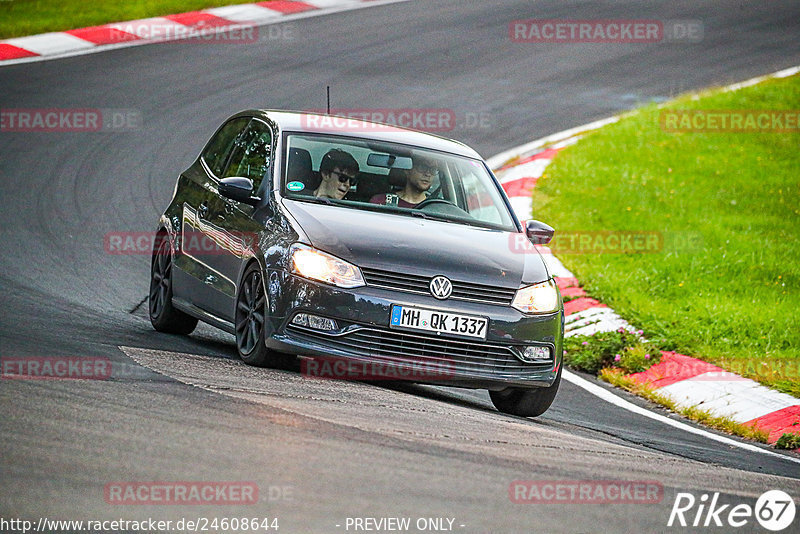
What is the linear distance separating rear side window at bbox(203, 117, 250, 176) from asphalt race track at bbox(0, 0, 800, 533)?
1.28 m

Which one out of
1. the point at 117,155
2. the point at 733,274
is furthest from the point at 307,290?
the point at 117,155

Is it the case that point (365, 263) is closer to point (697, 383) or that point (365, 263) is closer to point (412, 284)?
point (412, 284)

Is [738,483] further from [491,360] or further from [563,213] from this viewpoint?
[563,213]

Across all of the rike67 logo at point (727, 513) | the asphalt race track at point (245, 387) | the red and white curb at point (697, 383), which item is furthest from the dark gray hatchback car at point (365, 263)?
the rike67 logo at point (727, 513)

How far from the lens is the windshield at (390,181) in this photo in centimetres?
811

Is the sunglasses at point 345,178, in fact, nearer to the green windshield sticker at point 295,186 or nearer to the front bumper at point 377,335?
the green windshield sticker at point 295,186

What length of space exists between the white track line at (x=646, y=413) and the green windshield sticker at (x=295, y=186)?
279 cm

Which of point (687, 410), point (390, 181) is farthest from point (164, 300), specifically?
point (687, 410)

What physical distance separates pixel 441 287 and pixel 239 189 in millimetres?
1561

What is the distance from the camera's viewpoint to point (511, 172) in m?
15.6

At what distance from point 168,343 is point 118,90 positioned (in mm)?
9787

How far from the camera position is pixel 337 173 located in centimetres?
818

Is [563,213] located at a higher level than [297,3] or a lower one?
lower
